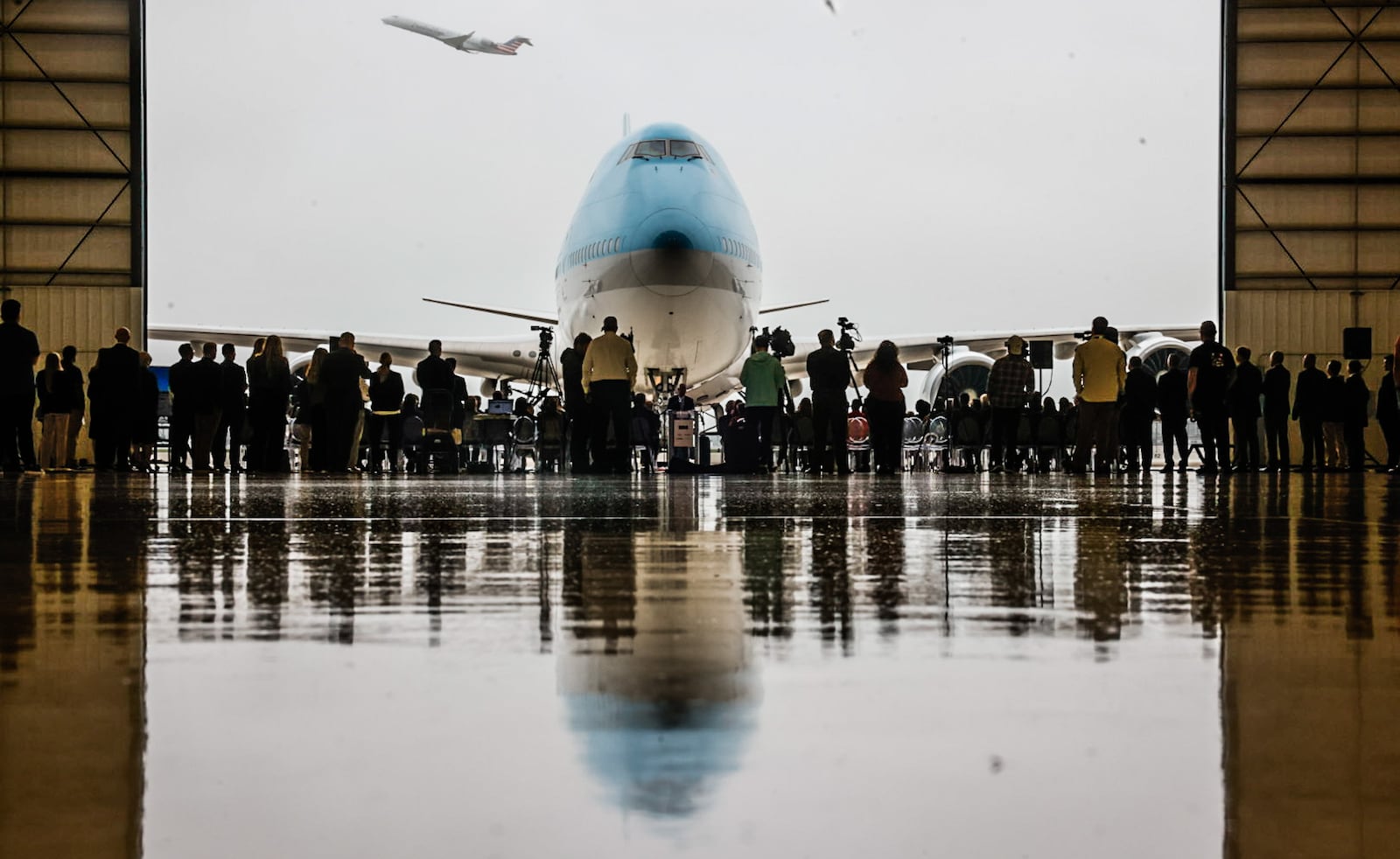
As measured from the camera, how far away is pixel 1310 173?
21969 mm

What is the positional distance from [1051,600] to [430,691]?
4.01 feet

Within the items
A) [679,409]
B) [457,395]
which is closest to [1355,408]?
[679,409]

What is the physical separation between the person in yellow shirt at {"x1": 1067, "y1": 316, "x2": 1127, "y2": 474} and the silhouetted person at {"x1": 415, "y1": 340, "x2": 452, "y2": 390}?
18.9ft

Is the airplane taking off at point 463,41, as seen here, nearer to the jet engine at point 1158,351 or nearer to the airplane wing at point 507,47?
the airplane wing at point 507,47

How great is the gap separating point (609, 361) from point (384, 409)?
10.6 feet

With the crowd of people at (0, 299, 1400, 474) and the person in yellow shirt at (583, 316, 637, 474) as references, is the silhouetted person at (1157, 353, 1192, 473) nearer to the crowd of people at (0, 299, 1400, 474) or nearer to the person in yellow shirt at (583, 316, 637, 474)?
the crowd of people at (0, 299, 1400, 474)

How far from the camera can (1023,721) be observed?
1.38 m

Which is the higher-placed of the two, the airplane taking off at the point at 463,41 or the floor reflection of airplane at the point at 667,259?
the airplane taking off at the point at 463,41

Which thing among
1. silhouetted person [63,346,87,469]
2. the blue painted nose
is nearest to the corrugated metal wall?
the blue painted nose

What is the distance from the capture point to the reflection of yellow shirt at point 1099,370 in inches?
481

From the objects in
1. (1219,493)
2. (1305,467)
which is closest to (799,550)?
(1219,493)

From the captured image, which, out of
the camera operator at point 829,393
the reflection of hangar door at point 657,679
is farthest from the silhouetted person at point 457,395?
the reflection of hangar door at point 657,679

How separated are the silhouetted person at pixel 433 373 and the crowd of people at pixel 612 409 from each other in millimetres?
17

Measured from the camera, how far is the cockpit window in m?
18.1
